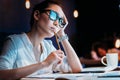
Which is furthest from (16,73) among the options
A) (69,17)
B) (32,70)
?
(69,17)

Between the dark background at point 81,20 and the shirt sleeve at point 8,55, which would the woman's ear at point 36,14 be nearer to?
the dark background at point 81,20

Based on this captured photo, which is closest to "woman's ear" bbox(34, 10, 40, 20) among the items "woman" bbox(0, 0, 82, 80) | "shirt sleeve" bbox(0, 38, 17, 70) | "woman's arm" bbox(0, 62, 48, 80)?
"woman" bbox(0, 0, 82, 80)

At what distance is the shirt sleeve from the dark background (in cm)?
8

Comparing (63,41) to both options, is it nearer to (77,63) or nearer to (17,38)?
(77,63)

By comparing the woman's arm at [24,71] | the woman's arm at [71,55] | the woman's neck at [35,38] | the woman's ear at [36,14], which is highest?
the woman's ear at [36,14]

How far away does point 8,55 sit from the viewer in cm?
86

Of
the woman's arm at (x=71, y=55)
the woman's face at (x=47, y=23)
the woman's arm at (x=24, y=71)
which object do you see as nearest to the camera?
the woman's arm at (x=24, y=71)

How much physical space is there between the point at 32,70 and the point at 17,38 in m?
0.17

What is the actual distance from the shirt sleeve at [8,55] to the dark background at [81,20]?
0.08 meters

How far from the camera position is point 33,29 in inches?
39.3

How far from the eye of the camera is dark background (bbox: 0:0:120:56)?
3.24 ft

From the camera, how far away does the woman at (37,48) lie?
2.67ft

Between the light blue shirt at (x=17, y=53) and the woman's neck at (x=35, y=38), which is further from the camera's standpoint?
the woman's neck at (x=35, y=38)

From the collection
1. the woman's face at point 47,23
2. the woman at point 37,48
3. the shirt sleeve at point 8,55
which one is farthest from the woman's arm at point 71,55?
the shirt sleeve at point 8,55
